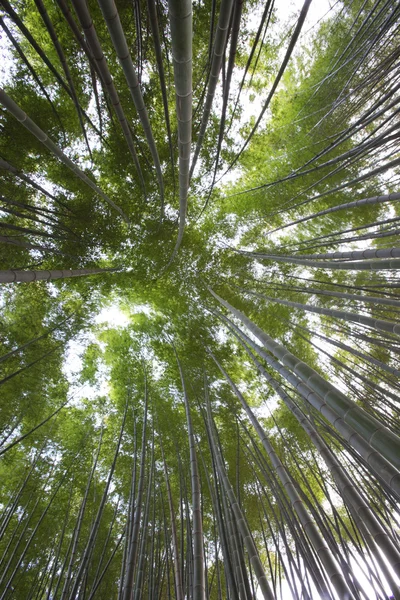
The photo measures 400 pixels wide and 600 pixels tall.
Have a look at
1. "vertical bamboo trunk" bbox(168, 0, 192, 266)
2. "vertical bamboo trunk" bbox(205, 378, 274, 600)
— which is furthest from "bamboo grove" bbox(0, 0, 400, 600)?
"vertical bamboo trunk" bbox(168, 0, 192, 266)

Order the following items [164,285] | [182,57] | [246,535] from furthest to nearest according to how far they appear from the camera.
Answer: [164,285] → [246,535] → [182,57]

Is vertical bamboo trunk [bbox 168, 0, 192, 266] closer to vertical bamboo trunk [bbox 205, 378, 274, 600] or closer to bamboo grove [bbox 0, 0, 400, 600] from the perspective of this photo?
bamboo grove [bbox 0, 0, 400, 600]

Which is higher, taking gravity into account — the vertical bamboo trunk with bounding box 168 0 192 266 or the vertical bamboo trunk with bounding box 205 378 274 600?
the vertical bamboo trunk with bounding box 168 0 192 266

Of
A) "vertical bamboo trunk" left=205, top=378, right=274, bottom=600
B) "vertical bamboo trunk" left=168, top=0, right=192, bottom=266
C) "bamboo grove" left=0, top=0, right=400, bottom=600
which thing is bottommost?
"vertical bamboo trunk" left=205, top=378, right=274, bottom=600

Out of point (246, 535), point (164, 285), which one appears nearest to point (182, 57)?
point (246, 535)

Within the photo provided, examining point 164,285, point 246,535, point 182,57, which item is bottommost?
point 246,535

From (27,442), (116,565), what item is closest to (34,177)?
(27,442)

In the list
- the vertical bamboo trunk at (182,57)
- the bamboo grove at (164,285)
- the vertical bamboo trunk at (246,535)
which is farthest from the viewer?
the bamboo grove at (164,285)

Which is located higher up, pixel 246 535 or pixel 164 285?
pixel 164 285

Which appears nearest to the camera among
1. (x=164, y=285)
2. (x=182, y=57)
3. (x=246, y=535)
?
(x=182, y=57)

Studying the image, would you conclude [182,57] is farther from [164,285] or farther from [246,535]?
[164,285]

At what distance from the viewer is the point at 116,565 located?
4402 millimetres

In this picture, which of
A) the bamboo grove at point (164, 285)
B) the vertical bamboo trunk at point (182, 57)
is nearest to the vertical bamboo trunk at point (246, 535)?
the bamboo grove at point (164, 285)

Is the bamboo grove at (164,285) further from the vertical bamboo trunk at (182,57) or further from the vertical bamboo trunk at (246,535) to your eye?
the vertical bamboo trunk at (182,57)
